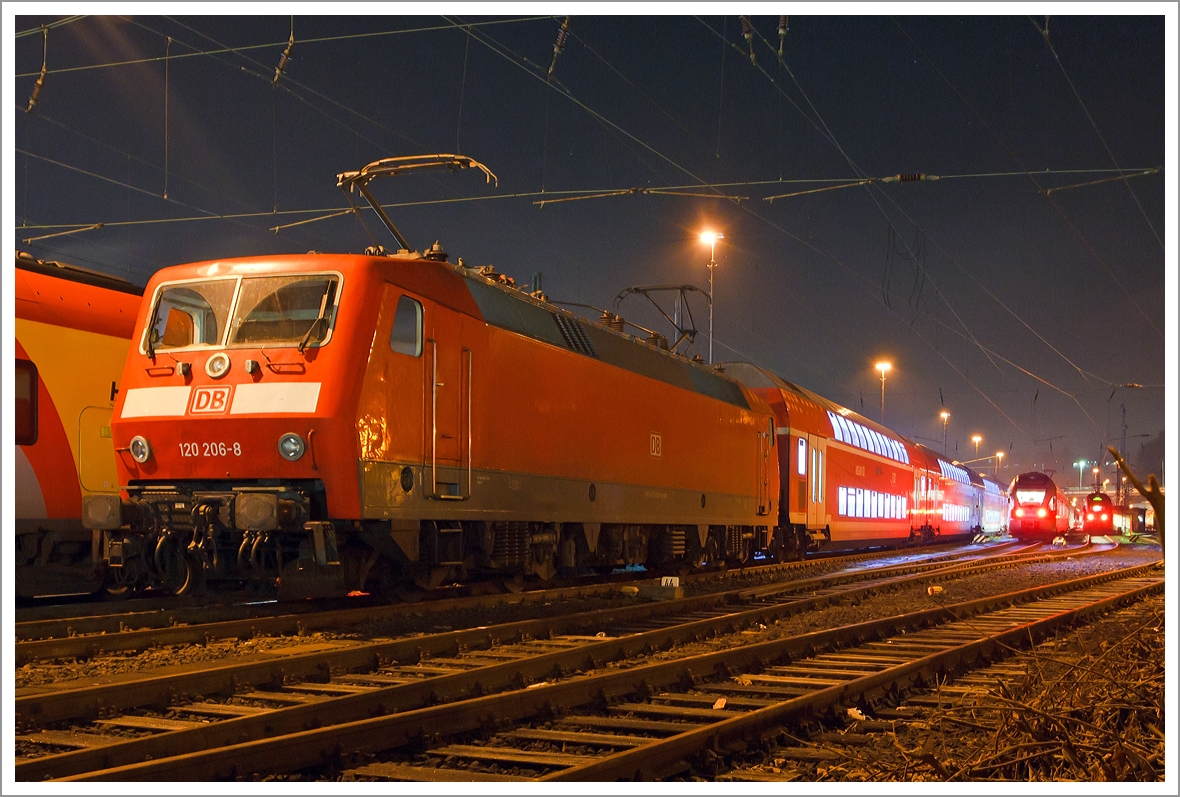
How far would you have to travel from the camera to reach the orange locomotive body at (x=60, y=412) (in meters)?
11.2

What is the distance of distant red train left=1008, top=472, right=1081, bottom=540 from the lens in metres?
44.2

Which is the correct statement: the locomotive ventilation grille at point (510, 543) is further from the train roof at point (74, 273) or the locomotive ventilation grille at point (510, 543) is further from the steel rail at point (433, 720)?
the train roof at point (74, 273)

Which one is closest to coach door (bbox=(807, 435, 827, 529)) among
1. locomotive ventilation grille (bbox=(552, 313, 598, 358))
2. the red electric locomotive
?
locomotive ventilation grille (bbox=(552, 313, 598, 358))

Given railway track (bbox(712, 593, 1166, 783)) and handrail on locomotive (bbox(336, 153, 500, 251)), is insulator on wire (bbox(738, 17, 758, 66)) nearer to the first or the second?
handrail on locomotive (bbox(336, 153, 500, 251))

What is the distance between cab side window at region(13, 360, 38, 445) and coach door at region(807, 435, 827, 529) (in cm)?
1575

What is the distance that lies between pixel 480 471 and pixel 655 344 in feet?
20.5

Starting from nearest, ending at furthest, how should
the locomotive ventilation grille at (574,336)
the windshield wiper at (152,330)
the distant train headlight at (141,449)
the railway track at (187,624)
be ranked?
the railway track at (187,624) < the distant train headlight at (141,449) < the windshield wiper at (152,330) < the locomotive ventilation grille at (574,336)

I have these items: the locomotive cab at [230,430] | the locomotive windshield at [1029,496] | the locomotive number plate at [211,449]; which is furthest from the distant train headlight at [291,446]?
the locomotive windshield at [1029,496]

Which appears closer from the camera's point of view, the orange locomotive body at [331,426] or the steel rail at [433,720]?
the steel rail at [433,720]

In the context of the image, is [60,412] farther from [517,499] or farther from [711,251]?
[711,251]

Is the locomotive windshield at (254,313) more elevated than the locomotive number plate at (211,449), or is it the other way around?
the locomotive windshield at (254,313)

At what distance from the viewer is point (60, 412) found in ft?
→ 37.8

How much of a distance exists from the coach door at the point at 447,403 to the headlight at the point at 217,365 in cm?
181

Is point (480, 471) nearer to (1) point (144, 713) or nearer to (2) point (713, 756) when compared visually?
(1) point (144, 713)
